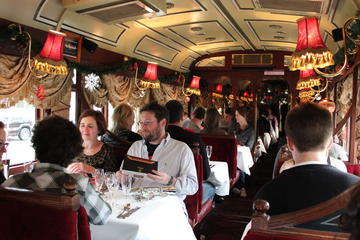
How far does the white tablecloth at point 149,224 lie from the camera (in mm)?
1997

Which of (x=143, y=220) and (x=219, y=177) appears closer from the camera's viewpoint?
(x=143, y=220)

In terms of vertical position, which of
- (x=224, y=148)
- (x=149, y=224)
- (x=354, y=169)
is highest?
(x=354, y=169)

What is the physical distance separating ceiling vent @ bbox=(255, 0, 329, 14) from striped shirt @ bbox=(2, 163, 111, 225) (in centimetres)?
421

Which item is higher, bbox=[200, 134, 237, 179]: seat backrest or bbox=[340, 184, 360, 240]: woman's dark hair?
bbox=[340, 184, 360, 240]: woman's dark hair

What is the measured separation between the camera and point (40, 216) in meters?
1.50

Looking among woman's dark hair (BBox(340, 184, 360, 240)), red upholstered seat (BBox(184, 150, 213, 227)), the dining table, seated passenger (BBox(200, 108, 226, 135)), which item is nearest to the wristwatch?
the dining table

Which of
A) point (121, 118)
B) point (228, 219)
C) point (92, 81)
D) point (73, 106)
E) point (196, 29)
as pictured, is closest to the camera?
point (121, 118)

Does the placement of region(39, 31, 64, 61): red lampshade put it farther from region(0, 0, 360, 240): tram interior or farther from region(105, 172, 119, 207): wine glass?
region(105, 172, 119, 207): wine glass

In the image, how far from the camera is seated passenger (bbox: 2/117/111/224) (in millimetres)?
1715

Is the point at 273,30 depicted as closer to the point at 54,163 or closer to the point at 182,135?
the point at 182,135

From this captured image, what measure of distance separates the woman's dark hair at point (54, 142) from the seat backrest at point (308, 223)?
109 centimetres

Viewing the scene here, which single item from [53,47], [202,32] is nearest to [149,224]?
[53,47]

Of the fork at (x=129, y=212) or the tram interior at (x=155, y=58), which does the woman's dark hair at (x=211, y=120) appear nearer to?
the tram interior at (x=155, y=58)

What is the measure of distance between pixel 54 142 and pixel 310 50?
2.19 meters
